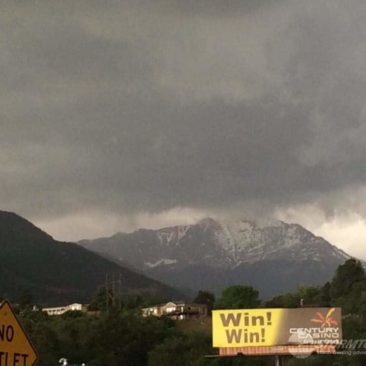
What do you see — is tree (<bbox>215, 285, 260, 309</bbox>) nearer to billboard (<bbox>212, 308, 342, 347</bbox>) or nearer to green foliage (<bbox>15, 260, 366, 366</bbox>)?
green foliage (<bbox>15, 260, 366, 366</bbox>)

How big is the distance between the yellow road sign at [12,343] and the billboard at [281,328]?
60.0m

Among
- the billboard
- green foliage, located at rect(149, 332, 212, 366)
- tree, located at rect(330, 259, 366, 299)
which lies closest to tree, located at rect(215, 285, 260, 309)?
tree, located at rect(330, 259, 366, 299)

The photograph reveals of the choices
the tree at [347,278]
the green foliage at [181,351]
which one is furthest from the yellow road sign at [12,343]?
the tree at [347,278]

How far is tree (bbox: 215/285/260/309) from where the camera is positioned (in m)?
168

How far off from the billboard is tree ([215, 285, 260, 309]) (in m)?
91.2

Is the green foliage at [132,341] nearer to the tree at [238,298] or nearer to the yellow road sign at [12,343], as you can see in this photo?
the tree at [238,298]

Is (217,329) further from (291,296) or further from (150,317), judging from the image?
(291,296)

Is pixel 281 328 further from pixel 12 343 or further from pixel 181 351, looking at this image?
pixel 12 343

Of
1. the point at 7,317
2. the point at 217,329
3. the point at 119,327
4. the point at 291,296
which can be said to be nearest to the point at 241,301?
the point at 291,296

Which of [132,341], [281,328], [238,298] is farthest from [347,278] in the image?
[281,328]

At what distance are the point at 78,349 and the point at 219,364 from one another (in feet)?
64.7

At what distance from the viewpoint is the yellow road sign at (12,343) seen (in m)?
12.2

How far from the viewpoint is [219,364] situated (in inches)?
3634

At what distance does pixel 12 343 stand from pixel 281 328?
200ft
